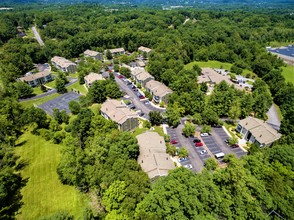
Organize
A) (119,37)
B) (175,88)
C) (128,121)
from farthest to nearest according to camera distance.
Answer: (119,37), (175,88), (128,121)

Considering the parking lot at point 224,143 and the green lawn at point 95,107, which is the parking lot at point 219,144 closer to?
the parking lot at point 224,143

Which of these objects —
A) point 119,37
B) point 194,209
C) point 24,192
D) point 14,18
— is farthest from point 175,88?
point 14,18

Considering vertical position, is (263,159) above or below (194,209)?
below

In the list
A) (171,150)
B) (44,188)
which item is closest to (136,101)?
(171,150)

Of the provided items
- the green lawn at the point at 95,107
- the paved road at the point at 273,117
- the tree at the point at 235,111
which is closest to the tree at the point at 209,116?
the tree at the point at 235,111

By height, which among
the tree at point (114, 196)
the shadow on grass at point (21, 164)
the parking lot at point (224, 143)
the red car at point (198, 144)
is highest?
the tree at point (114, 196)

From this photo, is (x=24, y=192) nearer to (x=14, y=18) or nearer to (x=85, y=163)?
(x=85, y=163)

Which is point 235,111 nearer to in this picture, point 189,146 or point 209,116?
point 209,116
